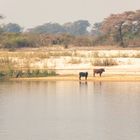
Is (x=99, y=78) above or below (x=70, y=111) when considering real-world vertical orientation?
above

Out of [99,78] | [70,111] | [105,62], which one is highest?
[105,62]

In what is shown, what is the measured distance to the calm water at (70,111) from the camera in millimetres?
19406

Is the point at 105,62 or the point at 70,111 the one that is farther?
the point at 105,62

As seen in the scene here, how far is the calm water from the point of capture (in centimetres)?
1941

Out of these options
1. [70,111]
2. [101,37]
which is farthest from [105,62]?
[101,37]

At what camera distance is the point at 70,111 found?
78.3 feet

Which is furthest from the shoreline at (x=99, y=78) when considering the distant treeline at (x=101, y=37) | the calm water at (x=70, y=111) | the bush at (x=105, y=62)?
the distant treeline at (x=101, y=37)

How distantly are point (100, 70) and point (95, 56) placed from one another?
25.9 feet

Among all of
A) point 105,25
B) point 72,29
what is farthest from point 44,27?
point 105,25

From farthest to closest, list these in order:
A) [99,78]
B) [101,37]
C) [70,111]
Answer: [101,37] → [99,78] → [70,111]

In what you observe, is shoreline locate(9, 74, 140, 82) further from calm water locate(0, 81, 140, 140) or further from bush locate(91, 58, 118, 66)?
bush locate(91, 58, 118, 66)

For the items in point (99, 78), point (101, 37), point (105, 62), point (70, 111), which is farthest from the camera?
point (101, 37)

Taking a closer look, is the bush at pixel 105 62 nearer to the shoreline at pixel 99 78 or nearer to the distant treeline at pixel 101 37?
the shoreline at pixel 99 78

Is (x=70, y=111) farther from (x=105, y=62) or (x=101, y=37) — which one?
(x=101, y=37)
